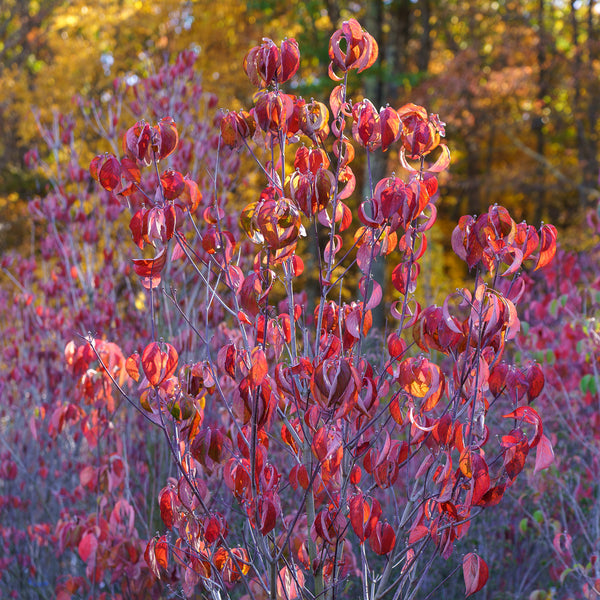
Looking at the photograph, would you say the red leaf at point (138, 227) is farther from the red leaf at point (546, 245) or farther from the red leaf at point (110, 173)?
the red leaf at point (546, 245)

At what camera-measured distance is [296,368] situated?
180 cm

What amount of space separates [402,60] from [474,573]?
11308mm

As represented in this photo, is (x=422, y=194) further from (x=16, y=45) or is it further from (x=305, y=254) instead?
(x=16, y=45)

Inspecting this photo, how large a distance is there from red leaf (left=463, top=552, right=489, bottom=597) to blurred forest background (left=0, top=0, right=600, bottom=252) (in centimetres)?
905

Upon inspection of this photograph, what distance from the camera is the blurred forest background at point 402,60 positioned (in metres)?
11.3

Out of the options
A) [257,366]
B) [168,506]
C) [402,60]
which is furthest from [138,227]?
[402,60]

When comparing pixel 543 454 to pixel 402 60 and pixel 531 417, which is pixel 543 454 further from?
pixel 402 60

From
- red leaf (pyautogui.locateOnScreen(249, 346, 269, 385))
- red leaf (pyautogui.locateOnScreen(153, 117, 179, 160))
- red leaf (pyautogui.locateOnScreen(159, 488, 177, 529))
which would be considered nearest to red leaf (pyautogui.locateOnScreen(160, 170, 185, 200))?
red leaf (pyautogui.locateOnScreen(153, 117, 179, 160))

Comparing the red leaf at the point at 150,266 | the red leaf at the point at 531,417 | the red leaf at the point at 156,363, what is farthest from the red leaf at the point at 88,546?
the red leaf at the point at 531,417

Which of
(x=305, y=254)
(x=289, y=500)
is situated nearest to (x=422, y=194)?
(x=289, y=500)

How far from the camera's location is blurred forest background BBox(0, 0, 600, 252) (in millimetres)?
11289

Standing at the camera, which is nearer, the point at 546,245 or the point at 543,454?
the point at 543,454

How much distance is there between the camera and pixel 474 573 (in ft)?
5.90

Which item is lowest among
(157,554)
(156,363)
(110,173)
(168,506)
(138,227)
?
(157,554)
